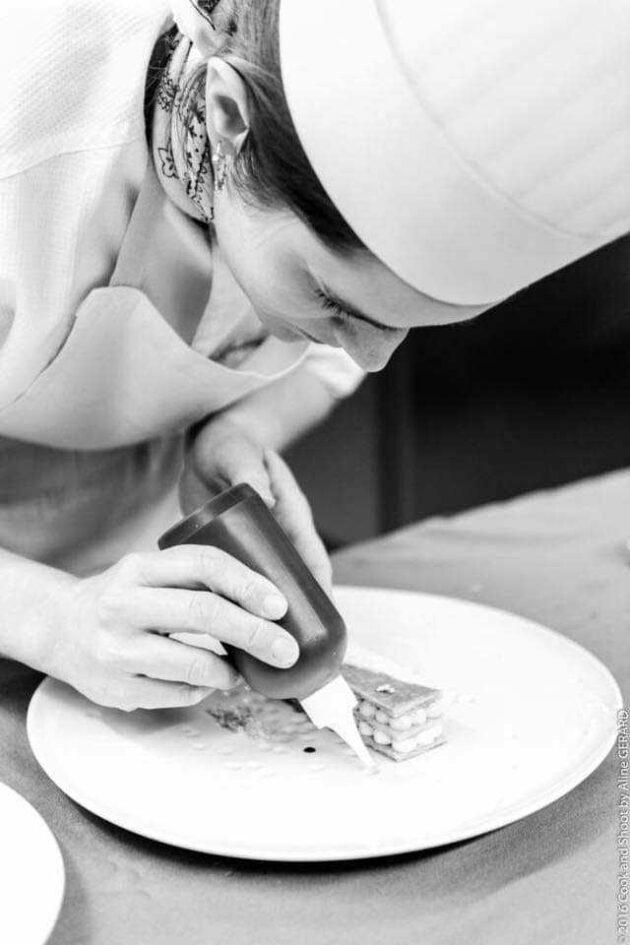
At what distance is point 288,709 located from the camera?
0.96 m

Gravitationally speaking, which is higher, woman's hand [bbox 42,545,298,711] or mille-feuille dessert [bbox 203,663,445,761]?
woman's hand [bbox 42,545,298,711]

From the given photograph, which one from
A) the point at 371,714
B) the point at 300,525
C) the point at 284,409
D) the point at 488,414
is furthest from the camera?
the point at 488,414

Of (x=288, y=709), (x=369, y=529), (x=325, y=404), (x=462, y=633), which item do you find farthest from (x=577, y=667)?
(x=369, y=529)

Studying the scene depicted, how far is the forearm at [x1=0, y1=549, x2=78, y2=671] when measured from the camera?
3.06 feet

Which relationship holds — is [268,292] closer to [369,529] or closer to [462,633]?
[462,633]

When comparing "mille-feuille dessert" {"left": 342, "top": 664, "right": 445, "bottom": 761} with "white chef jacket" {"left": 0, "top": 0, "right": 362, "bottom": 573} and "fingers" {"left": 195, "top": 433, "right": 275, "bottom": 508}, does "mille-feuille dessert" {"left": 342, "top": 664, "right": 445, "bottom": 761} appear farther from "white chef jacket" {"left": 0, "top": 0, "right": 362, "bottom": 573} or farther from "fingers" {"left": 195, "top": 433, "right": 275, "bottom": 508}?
"white chef jacket" {"left": 0, "top": 0, "right": 362, "bottom": 573}

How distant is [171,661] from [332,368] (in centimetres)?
70

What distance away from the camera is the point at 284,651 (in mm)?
838

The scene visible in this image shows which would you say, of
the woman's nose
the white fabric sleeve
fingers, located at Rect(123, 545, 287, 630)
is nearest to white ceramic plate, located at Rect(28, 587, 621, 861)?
fingers, located at Rect(123, 545, 287, 630)

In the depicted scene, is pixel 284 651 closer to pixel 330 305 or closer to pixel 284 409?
pixel 330 305

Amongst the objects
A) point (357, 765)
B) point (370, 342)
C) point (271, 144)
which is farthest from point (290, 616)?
point (271, 144)

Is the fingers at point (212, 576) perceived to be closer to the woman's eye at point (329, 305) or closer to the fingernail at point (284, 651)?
the fingernail at point (284, 651)

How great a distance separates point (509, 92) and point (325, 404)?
0.81 metres

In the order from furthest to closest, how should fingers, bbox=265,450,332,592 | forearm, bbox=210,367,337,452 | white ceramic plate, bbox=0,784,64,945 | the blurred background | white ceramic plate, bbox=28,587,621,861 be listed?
the blurred background < forearm, bbox=210,367,337,452 < fingers, bbox=265,450,332,592 < white ceramic plate, bbox=28,587,621,861 < white ceramic plate, bbox=0,784,64,945
